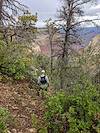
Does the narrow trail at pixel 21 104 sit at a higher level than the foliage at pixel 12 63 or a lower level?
lower

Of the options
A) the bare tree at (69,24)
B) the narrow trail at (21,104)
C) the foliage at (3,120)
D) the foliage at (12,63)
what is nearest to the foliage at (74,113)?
the narrow trail at (21,104)

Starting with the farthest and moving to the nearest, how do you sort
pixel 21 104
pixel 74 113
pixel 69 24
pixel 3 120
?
pixel 69 24, pixel 21 104, pixel 74 113, pixel 3 120

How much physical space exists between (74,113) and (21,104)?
6.81 feet

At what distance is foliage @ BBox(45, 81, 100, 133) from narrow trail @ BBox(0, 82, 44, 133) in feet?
1.84

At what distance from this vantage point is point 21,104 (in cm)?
1014

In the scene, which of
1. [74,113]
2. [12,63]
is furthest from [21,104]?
[12,63]

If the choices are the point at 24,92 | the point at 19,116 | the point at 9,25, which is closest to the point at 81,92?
the point at 19,116

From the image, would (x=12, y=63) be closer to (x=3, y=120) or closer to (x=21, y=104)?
(x=21, y=104)

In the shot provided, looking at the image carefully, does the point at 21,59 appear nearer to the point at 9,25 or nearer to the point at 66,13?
the point at 9,25

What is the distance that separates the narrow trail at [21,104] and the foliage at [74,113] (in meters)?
0.56

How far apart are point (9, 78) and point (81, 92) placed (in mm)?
3629

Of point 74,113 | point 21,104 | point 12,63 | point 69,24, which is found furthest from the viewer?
point 69,24

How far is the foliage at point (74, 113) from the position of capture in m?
8.32

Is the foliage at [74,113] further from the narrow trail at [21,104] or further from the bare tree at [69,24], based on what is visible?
the bare tree at [69,24]
